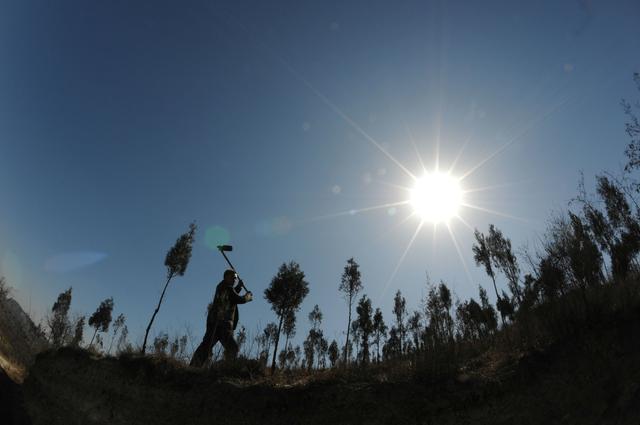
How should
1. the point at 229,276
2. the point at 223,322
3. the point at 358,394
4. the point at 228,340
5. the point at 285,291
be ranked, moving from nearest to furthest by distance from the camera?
the point at 358,394 → the point at 228,340 → the point at 223,322 → the point at 229,276 → the point at 285,291

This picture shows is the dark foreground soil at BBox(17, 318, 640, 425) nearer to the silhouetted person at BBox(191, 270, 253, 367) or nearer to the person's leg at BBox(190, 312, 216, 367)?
the person's leg at BBox(190, 312, 216, 367)

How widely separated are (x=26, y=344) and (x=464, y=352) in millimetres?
8175

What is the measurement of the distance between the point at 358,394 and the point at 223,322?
3.66 meters

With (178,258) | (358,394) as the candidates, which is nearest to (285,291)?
(178,258)

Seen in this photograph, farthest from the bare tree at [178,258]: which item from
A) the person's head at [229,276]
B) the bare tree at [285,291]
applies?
the person's head at [229,276]

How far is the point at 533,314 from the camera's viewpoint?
581 cm

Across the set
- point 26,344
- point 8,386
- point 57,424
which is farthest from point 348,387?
point 26,344

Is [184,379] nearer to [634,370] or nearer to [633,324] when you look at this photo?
[634,370]

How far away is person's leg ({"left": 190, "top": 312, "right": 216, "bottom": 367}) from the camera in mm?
6212

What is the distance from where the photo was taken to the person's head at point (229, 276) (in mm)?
7793

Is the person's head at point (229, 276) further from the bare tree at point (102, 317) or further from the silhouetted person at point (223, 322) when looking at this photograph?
the bare tree at point (102, 317)

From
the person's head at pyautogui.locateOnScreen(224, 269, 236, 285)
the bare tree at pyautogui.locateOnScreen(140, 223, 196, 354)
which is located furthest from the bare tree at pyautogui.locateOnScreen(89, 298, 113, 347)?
the person's head at pyautogui.locateOnScreen(224, 269, 236, 285)

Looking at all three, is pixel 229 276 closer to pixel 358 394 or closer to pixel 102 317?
pixel 358 394

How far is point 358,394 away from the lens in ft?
14.8
